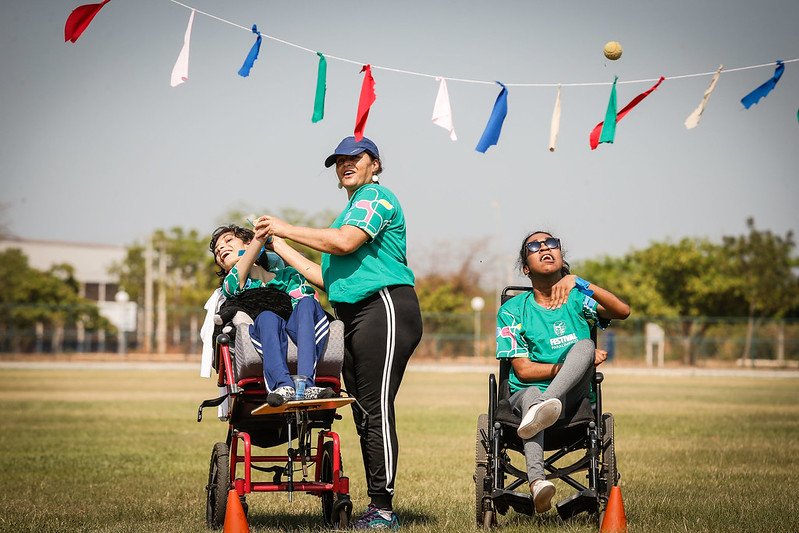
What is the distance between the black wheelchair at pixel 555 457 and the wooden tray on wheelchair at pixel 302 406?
79cm

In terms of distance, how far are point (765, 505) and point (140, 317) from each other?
50402 mm

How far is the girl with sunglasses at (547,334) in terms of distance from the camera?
498cm

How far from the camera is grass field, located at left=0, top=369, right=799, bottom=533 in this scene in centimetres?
559

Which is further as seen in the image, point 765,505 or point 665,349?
point 665,349

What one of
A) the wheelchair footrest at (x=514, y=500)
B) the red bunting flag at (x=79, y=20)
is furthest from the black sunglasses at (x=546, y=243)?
the red bunting flag at (x=79, y=20)

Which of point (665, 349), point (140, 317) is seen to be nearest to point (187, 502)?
point (665, 349)

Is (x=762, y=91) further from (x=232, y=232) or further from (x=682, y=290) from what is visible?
(x=682, y=290)

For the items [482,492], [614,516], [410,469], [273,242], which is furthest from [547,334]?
[410,469]

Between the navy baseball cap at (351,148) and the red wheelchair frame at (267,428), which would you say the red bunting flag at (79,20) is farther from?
the red wheelchair frame at (267,428)

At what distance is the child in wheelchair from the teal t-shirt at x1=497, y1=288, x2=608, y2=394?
3.43ft

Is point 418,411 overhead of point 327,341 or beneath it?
beneath

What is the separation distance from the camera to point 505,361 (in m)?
5.42

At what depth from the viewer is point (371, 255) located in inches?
207

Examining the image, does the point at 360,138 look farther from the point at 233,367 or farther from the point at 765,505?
the point at 765,505
